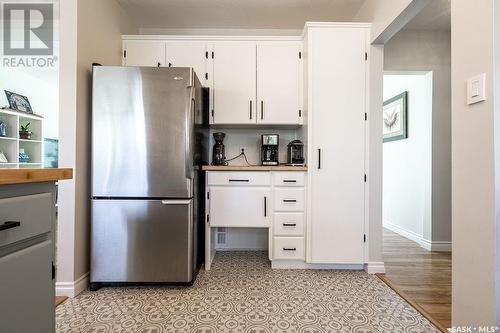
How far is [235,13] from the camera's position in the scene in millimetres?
2625

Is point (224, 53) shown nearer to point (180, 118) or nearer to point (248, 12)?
point (248, 12)

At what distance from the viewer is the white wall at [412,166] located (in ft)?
9.97

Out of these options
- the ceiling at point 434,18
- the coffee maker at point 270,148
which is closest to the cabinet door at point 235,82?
the coffee maker at point 270,148

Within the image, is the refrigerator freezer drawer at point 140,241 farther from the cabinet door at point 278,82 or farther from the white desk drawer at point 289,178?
the cabinet door at point 278,82

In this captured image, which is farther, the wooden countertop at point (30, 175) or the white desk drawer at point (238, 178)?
the white desk drawer at point (238, 178)

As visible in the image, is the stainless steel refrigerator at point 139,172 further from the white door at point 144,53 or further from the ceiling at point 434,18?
the ceiling at point 434,18

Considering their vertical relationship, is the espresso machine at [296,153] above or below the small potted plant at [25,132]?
below

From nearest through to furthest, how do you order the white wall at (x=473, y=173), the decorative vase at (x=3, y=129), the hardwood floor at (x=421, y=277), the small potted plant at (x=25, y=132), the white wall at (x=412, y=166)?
the white wall at (x=473, y=173)
the hardwood floor at (x=421, y=277)
the white wall at (x=412, y=166)
the decorative vase at (x=3, y=129)
the small potted plant at (x=25, y=132)

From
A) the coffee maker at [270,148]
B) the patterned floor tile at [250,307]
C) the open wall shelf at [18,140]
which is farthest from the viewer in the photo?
the open wall shelf at [18,140]

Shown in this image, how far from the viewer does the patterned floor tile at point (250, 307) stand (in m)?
1.49

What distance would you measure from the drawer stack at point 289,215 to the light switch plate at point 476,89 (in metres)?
1.30

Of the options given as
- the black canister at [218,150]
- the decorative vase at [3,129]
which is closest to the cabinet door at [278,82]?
the black canister at [218,150]

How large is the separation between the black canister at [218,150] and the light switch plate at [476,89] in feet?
6.60

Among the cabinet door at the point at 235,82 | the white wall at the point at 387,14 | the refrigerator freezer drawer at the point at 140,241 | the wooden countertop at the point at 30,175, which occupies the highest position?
the white wall at the point at 387,14
